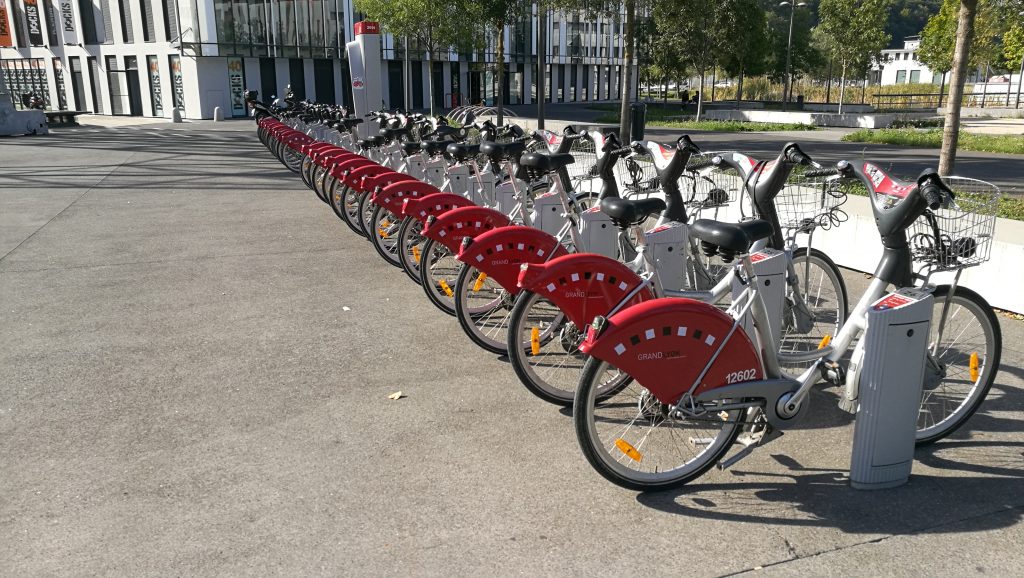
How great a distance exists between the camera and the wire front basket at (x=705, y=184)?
16.5 ft

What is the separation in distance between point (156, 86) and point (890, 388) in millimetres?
37059

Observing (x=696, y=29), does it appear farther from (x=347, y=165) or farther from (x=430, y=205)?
(x=430, y=205)

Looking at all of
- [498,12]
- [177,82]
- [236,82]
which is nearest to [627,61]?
[498,12]

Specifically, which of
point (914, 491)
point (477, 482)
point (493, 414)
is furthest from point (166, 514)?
point (914, 491)

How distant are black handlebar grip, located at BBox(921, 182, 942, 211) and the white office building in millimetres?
27412

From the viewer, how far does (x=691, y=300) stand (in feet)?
9.89

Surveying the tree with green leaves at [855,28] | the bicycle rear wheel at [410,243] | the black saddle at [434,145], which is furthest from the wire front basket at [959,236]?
the tree with green leaves at [855,28]

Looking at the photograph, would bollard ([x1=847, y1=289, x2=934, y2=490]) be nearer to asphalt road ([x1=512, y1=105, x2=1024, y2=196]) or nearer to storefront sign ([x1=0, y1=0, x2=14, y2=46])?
asphalt road ([x1=512, y1=105, x2=1024, y2=196])

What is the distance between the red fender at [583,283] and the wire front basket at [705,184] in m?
1.52

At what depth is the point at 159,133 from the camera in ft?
83.5

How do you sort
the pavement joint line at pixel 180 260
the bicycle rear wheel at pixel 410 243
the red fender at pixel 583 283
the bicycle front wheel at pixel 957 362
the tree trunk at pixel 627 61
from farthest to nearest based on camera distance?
the tree trunk at pixel 627 61, the pavement joint line at pixel 180 260, the bicycle rear wheel at pixel 410 243, the red fender at pixel 583 283, the bicycle front wheel at pixel 957 362

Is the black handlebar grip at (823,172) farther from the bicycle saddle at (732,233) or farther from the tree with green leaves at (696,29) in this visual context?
the tree with green leaves at (696,29)

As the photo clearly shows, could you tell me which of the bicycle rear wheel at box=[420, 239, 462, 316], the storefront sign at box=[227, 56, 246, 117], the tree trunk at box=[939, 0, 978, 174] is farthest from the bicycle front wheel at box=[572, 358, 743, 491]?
the storefront sign at box=[227, 56, 246, 117]

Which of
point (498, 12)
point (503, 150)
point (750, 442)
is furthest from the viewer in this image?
point (498, 12)
